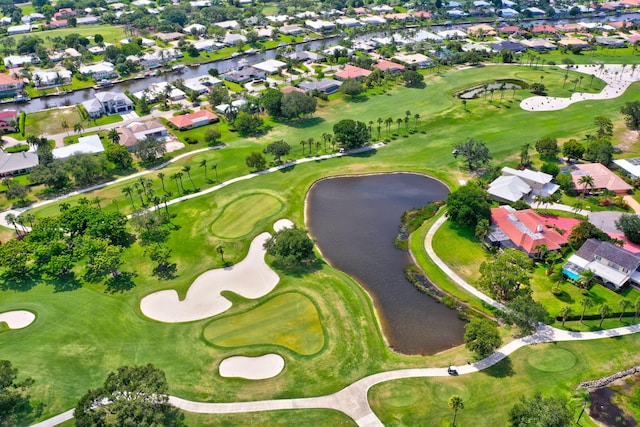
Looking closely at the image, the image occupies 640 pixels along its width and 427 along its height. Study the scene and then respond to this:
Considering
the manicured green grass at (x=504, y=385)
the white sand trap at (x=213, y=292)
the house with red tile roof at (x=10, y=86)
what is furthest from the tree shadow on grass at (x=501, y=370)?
the house with red tile roof at (x=10, y=86)

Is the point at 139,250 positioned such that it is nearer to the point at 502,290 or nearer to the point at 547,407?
the point at 502,290

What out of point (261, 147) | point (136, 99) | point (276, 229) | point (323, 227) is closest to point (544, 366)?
point (323, 227)

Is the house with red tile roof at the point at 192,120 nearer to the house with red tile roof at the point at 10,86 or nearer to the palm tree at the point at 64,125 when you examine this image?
the palm tree at the point at 64,125

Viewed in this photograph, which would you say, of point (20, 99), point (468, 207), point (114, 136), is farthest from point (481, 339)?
point (20, 99)

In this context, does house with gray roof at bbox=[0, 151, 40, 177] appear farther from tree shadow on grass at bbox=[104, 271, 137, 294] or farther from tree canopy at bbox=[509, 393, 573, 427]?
tree canopy at bbox=[509, 393, 573, 427]

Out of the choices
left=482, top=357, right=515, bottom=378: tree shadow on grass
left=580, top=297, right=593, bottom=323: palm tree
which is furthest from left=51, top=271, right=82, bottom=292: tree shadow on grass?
left=580, top=297, right=593, bottom=323: palm tree

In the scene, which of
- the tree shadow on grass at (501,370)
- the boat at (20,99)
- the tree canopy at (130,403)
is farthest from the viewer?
the boat at (20,99)
